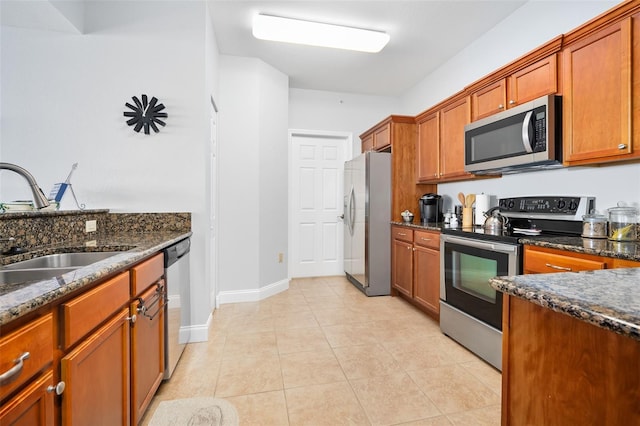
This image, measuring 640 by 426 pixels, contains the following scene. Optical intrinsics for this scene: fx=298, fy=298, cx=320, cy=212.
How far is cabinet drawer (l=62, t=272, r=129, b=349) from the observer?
0.89 m

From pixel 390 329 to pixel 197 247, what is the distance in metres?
1.83

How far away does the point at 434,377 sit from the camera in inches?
76.2

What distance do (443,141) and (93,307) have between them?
3.18 m

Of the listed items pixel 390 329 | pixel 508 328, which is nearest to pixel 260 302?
pixel 390 329

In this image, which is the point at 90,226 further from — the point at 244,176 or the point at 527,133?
the point at 527,133

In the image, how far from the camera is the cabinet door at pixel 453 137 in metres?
2.89

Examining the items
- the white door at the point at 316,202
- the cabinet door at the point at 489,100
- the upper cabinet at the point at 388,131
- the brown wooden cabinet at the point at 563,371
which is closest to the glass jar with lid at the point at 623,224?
the cabinet door at the point at 489,100

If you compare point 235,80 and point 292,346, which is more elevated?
point 235,80

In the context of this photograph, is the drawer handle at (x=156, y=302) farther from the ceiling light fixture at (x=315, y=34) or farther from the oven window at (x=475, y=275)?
the ceiling light fixture at (x=315, y=34)

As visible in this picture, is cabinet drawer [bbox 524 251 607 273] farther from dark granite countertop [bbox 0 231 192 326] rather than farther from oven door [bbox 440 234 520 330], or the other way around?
dark granite countertop [bbox 0 231 192 326]

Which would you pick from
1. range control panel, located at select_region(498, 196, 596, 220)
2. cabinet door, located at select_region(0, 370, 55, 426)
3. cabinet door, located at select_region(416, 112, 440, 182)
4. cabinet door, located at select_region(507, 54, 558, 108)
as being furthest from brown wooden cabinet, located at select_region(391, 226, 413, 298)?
cabinet door, located at select_region(0, 370, 55, 426)

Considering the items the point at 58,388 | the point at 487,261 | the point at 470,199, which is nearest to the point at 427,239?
the point at 470,199

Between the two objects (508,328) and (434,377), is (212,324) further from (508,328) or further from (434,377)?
(508,328)

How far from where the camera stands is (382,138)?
12.6ft
